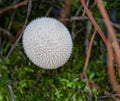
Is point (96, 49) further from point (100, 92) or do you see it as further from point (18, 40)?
point (18, 40)

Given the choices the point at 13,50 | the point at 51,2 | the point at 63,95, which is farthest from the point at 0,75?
the point at 51,2

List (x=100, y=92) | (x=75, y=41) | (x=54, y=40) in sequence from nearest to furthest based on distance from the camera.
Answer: (x=54, y=40), (x=100, y=92), (x=75, y=41)

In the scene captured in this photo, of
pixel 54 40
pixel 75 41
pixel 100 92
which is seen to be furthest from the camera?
pixel 75 41

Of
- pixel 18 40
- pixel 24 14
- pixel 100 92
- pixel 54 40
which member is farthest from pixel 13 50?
pixel 100 92

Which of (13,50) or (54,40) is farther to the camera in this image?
(13,50)

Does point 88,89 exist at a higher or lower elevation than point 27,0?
lower

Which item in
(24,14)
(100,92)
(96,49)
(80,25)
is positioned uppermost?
(24,14)
